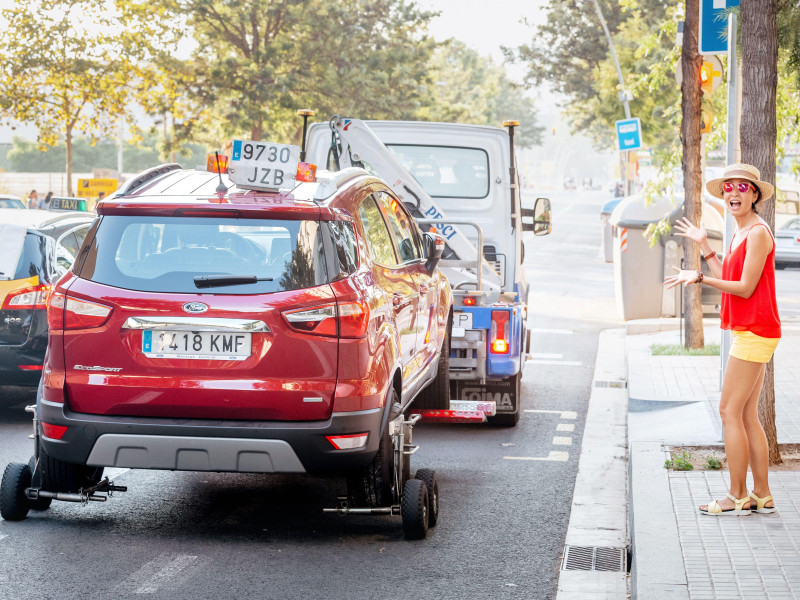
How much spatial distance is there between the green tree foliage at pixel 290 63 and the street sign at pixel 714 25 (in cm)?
2872

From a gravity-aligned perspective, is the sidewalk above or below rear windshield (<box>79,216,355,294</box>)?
below

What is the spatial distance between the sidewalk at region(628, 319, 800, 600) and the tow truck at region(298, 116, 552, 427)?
1149 mm

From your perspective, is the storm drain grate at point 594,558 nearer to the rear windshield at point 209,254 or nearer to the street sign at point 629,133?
the rear windshield at point 209,254

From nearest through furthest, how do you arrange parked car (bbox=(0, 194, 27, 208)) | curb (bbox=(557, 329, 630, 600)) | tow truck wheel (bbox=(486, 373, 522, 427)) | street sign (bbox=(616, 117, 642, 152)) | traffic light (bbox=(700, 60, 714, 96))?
curb (bbox=(557, 329, 630, 600)) → tow truck wheel (bbox=(486, 373, 522, 427)) → traffic light (bbox=(700, 60, 714, 96)) → street sign (bbox=(616, 117, 642, 152)) → parked car (bbox=(0, 194, 27, 208))

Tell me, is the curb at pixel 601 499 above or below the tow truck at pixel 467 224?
below

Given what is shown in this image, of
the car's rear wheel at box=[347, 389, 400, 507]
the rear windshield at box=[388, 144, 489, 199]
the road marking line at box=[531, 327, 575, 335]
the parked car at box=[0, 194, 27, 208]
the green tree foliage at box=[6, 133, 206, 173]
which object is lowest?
the road marking line at box=[531, 327, 575, 335]

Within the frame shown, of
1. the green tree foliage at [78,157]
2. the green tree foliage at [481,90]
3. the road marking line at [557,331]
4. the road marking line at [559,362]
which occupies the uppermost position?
the green tree foliage at [481,90]

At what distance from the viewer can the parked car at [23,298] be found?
9.24 m

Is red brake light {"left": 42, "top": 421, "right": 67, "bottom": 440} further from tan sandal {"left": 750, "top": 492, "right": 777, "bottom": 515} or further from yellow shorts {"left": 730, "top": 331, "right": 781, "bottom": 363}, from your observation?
tan sandal {"left": 750, "top": 492, "right": 777, "bottom": 515}

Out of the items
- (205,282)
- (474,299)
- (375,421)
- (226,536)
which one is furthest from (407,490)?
(474,299)

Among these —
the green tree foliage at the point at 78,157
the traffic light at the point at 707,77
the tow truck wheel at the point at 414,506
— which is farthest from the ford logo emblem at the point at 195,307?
the green tree foliage at the point at 78,157

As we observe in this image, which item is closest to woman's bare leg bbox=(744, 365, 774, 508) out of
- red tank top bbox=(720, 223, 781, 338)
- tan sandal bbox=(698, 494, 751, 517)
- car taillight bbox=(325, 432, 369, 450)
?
tan sandal bbox=(698, 494, 751, 517)

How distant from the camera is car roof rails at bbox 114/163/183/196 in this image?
6297mm

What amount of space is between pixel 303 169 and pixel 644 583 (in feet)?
9.85
